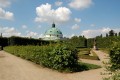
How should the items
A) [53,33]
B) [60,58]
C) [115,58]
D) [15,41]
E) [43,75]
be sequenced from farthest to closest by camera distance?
[53,33] → [15,41] → [60,58] → [43,75] → [115,58]

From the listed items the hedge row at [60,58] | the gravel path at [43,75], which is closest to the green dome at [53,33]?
the hedge row at [60,58]

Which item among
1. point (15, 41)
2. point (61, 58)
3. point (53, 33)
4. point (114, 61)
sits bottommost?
point (61, 58)

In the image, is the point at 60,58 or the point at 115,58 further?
the point at 60,58

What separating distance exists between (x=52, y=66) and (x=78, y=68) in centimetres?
189

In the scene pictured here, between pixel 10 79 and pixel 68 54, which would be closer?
pixel 10 79

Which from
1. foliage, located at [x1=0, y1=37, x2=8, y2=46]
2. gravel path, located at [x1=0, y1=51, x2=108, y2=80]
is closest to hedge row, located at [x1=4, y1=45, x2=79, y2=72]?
gravel path, located at [x1=0, y1=51, x2=108, y2=80]

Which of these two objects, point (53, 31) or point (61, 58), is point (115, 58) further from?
point (53, 31)

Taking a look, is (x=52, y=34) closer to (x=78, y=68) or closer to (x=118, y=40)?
(x=78, y=68)

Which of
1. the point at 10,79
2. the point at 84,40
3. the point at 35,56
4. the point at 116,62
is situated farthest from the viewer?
the point at 84,40

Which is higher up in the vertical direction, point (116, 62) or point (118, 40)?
point (118, 40)

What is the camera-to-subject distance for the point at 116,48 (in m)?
8.04

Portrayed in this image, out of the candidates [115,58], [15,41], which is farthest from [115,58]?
[15,41]

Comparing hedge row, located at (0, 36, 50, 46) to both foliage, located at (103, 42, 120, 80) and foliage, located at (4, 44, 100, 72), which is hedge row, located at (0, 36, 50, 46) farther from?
→ foliage, located at (103, 42, 120, 80)

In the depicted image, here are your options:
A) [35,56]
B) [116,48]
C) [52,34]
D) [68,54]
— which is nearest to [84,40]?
[52,34]
